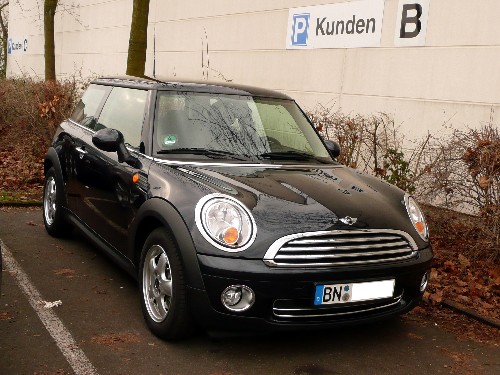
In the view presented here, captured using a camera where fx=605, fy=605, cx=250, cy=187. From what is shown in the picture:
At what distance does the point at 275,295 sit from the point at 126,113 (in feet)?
7.34

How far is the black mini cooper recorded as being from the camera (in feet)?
11.1

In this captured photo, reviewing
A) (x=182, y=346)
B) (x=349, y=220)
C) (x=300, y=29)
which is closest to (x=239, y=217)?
(x=349, y=220)

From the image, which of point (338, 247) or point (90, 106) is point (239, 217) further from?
point (90, 106)

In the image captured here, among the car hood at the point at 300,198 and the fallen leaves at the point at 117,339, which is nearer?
the car hood at the point at 300,198

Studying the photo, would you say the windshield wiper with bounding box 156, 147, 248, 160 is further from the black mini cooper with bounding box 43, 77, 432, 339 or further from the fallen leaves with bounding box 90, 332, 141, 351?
the fallen leaves with bounding box 90, 332, 141, 351

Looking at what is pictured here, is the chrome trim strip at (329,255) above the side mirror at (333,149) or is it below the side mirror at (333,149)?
below

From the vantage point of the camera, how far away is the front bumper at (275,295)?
3324mm

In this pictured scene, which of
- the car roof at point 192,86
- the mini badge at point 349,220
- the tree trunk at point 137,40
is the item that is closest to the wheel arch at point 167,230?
the mini badge at point 349,220

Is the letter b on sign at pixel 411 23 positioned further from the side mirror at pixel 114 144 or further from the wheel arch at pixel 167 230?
the wheel arch at pixel 167 230

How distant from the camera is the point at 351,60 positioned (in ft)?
32.2

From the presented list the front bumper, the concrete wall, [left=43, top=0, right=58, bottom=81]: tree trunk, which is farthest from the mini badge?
[left=43, top=0, right=58, bottom=81]: tree trunk

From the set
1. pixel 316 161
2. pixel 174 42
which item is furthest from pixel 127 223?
pixel 174 42

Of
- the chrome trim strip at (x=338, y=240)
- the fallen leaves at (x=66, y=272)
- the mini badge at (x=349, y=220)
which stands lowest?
the fallen leaves at (x=66, y=272)

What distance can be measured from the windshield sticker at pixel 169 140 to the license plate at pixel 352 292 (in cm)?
157
